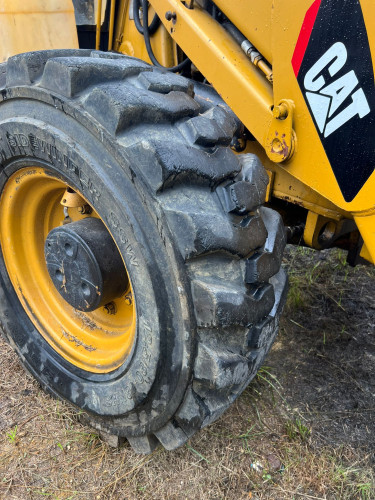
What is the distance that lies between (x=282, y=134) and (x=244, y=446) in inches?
40.6

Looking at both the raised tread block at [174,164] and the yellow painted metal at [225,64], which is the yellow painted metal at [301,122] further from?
the raised tread block at [174,164]

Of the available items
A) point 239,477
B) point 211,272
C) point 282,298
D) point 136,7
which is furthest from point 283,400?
point 136,7

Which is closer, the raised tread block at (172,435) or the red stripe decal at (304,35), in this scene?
the red stripe decal at (304,35)

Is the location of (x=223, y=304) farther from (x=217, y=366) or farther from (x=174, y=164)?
(x=174, y=164)

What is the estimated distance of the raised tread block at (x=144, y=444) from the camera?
1.57 m

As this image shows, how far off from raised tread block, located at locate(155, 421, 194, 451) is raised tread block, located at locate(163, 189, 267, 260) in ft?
1.82

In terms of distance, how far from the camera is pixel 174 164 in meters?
1.21

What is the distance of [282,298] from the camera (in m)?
1.50

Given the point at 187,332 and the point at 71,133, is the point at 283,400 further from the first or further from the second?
the point at 71,133

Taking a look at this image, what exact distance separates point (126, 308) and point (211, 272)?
1.89ft

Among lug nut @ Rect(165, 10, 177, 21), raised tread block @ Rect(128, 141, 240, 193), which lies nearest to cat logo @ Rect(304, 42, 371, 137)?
raised tread block @ Rect(128, 141, 240, 193)

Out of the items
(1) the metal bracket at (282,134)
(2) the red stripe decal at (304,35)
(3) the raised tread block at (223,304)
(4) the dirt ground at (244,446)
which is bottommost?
(4) the dirt ground at (244,446)

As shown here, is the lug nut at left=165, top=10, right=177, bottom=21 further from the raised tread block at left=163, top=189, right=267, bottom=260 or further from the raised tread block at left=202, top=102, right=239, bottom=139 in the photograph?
the raised tread block at left=163, top=189, right=267, bottom=260

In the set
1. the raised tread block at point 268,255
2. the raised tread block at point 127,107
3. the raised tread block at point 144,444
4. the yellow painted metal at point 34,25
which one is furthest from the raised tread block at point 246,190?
the yellow painted metal at point 34,25
